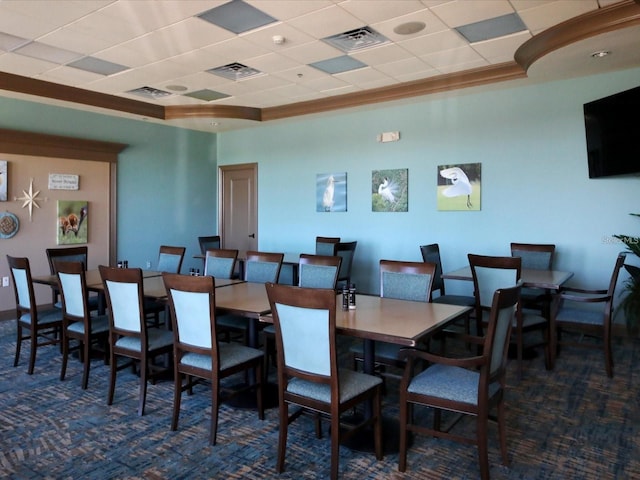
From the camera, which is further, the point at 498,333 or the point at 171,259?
the point at 171,259

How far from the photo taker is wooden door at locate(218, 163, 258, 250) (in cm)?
848

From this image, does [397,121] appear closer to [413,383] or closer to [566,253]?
[566,253]

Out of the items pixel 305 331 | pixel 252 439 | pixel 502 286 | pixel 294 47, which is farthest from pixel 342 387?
pixel 294 47

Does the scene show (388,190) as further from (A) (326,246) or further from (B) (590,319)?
(B) (590,319)

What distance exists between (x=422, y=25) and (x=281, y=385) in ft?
11.0

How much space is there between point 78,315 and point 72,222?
353cm

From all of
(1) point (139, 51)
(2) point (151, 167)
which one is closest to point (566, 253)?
(1) point (139, 51)

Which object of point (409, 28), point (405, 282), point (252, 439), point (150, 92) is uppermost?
point (150, 92)

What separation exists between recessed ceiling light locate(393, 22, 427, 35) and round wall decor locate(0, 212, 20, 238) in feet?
17.6

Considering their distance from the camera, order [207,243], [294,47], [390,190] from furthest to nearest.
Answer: [207,243]
[390,190]
[294,47]

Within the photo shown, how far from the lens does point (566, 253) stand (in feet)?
18.0

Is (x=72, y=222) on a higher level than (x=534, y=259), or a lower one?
higher

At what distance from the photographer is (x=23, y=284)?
403 cm

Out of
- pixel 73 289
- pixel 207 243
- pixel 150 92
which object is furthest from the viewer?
pixel 207 243
